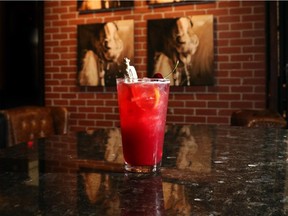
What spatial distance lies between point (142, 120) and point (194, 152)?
0.25 meters

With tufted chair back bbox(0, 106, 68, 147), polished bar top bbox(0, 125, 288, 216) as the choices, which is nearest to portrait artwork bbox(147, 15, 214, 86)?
tufted chair back bbox(0, 106, 68, 147)

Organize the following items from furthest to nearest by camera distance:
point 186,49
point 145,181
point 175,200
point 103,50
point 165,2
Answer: point 103,50
point 165,2
point 186,49
point 145,181
point 175,200

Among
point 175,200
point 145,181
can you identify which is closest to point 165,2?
point 145,181

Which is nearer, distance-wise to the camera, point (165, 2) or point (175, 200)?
point (175, 200)

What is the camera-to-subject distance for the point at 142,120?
0.78 meters

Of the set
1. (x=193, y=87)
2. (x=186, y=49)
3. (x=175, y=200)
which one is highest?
(x=186, y=49)

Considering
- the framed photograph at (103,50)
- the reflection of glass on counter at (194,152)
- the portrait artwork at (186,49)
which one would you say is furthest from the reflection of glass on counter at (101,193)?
the framed photograph at (103,50)

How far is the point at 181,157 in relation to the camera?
0.90 m

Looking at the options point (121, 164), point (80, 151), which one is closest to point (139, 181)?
point (121, 164)

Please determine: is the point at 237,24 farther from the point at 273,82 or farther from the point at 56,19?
the point at 56,19

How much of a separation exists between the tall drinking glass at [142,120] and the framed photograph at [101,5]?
8.85 ft

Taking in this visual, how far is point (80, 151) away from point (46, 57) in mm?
2903

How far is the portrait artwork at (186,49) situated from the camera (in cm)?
310

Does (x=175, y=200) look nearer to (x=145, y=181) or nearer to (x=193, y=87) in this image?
(x=145, y=181)
